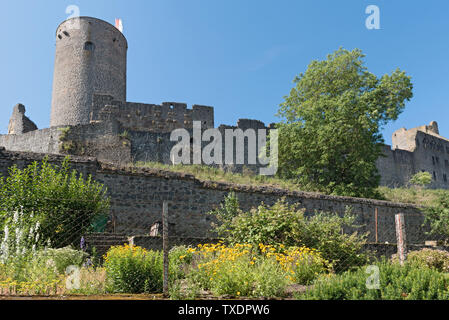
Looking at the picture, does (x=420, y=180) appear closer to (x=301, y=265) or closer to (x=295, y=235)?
(x=295, y=235)

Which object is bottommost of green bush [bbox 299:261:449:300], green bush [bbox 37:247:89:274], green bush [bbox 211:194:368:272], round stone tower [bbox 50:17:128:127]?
green bush [bbox 299:261:449:300]

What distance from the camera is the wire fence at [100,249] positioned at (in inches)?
249

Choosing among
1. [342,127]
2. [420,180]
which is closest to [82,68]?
[342,127]

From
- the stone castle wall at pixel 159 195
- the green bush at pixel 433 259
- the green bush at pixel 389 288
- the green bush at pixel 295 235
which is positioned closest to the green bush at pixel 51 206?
the stone castle wall at pixel 159 195

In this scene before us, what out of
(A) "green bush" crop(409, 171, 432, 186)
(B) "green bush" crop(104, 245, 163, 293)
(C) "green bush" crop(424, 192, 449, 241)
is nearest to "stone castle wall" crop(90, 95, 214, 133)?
(C) "green bush" crop(424, 192, 449, 241)

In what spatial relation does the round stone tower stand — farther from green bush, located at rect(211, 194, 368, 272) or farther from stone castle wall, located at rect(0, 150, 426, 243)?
green bush, located at rect(211, 194, 368, 272)

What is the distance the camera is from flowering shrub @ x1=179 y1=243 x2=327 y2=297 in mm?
6199

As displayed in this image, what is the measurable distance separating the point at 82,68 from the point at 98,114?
19.7ft

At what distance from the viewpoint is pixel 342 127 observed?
20.4m

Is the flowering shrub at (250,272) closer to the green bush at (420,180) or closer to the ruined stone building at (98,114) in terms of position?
the ruined stone building at (98,114)

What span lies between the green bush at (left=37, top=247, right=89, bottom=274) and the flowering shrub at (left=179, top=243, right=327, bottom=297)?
74.6 inches

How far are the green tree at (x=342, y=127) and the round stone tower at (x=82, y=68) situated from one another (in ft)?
42.6

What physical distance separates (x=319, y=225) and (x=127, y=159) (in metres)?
12.9

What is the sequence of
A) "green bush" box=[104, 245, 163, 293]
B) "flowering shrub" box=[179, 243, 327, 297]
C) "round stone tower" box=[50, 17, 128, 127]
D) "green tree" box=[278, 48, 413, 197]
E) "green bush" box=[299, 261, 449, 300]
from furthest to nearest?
"round stone tower" box=[50, 17, 128, 127]
"green tree" box=[278, 48, 413, 197]
"green bush" box=[104, 245, 163, 293]
"flowering shrub" box=[179, 243, 327, 297]
"green bush" box=[299, 261, 449, 300]
